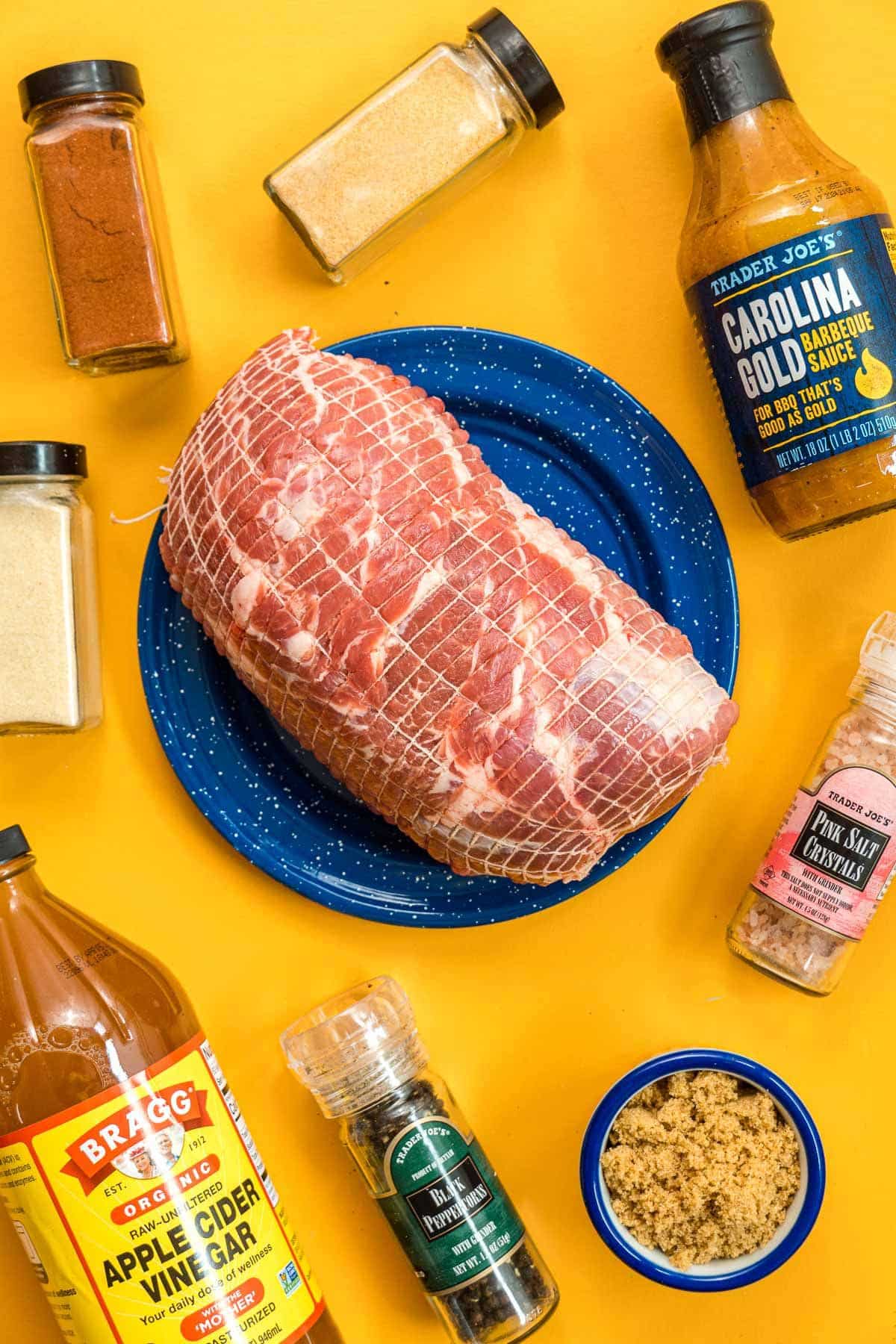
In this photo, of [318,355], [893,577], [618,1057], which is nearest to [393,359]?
[318,355]

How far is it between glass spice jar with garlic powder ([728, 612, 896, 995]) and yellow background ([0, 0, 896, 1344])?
8cm

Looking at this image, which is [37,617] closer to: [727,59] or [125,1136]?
[125,1136]

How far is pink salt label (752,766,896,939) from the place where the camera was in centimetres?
99

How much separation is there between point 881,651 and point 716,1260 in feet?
1.87

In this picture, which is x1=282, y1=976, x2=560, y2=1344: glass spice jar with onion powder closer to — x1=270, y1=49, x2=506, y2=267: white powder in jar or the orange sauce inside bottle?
the orange sauce inside bottle

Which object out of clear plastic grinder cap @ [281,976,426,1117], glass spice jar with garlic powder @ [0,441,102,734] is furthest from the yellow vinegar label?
glass spice jar with garlic powder @ [0,441,102,734]

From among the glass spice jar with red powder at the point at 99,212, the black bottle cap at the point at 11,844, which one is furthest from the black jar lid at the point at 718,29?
the black bottle cap at the point at 11,844

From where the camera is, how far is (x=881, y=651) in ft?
3.32

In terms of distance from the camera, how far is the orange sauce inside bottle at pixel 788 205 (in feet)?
3.11

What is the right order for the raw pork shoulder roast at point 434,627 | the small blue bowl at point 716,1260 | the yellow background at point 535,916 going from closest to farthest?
the raw pork shoulder roast at point 434,627
the small blue bowl at point 716,1260
the yellow background at point 535,916

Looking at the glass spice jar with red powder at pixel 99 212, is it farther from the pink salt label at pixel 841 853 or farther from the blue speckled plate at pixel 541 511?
the pink salt label at pixel 841 853

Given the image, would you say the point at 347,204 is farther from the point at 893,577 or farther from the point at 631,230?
the point at 893,577

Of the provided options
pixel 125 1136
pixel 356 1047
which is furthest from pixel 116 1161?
pixel 356 1047

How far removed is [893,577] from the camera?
111cm
